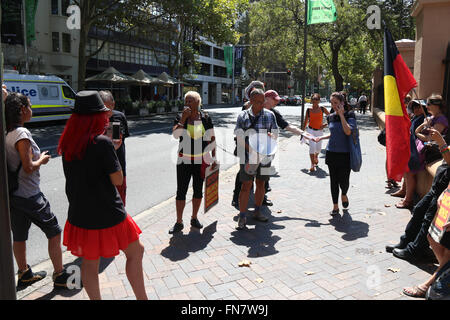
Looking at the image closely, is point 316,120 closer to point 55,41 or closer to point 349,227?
point 349,227

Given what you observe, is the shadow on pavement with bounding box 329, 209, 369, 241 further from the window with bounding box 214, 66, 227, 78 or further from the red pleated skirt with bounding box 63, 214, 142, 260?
the window with bounding box 214, 66, 227, 78

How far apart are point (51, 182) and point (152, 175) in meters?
2.12

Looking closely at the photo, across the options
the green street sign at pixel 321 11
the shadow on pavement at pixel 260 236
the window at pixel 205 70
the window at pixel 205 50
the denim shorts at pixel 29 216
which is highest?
the window at pixel 205 50

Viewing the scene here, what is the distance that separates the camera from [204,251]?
14.8 feet

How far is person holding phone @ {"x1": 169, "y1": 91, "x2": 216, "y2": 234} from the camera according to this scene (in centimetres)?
494

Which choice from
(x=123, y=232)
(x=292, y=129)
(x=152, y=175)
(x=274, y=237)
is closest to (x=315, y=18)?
(x=152, y=175)

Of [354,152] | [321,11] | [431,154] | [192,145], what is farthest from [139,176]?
[321,11]

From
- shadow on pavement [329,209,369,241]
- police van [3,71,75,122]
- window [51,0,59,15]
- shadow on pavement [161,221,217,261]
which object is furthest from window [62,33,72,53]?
shadow on pavement [329,209,369,241]

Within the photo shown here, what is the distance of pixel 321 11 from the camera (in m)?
14.6

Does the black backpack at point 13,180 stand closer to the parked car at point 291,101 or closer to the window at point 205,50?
the parked car at point 291,101

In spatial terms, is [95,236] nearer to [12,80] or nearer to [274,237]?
[274,237]

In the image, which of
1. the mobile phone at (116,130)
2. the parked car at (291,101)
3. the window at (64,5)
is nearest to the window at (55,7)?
the window at (64,5)

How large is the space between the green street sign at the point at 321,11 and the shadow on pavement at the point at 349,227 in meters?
10.7

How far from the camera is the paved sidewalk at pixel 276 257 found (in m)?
3.56
